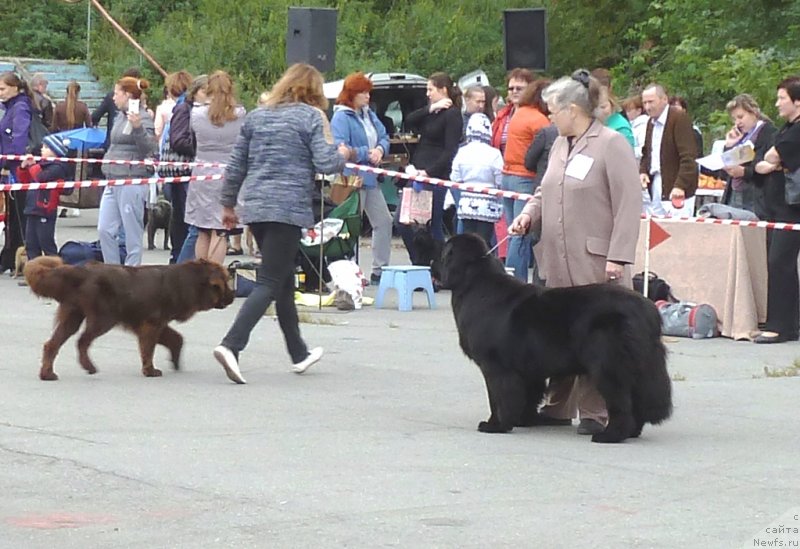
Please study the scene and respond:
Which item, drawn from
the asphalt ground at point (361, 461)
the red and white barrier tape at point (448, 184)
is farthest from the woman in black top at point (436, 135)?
the asphalt ground at point (361, 461)

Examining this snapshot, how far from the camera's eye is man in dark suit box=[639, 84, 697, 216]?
47.0 feet

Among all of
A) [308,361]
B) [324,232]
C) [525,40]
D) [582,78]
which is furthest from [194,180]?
[525,40]

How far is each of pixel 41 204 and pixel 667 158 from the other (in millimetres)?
6119

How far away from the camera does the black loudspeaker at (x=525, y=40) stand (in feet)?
66.3

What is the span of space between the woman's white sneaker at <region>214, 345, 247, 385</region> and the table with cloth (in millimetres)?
4660

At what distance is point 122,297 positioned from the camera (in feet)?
32.4

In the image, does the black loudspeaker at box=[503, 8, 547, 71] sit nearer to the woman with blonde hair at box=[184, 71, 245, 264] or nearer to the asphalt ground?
the woman with blonde hair at box=[184, 71, 245, 264]

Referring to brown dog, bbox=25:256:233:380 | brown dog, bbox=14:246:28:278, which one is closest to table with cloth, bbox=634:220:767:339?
brown dog, bbox=25:256:233:380

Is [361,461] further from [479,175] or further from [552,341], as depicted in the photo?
[479,175]

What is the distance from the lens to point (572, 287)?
26.5 feet

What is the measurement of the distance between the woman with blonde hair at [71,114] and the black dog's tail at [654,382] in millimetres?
12835

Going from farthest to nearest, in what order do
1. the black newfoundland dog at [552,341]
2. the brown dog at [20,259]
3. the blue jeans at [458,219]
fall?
the brown dog at [20,259], the blue jeans at [458,219], the black newfoundland dog at [552,341]

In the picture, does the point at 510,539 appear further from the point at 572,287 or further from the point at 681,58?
the point at 681,58

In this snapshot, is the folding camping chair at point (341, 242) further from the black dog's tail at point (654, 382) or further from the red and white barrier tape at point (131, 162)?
the black dog's tail at point (654, 382)
